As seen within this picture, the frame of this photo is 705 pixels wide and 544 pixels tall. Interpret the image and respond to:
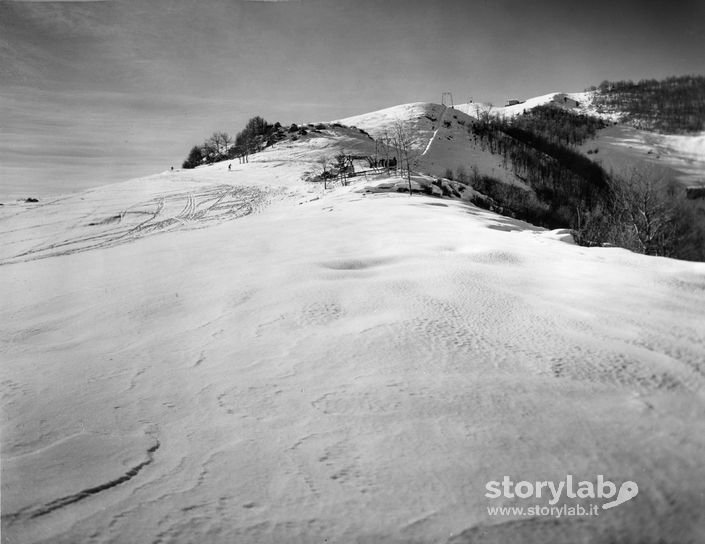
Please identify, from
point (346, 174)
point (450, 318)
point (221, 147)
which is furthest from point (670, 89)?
point (450, 318)

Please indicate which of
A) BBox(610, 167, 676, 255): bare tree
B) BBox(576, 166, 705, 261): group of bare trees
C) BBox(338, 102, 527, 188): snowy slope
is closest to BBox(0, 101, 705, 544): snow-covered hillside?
BBox(576, 166, 705, 261): group of bare trees

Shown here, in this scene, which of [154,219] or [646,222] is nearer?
[154,219]

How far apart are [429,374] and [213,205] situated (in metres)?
22.4

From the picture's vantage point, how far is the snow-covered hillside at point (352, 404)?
1.36 metres

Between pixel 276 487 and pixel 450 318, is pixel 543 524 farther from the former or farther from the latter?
pixel 450 318

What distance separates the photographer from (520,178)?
69750 mm

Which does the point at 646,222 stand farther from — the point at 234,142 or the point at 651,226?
the point at 234,142

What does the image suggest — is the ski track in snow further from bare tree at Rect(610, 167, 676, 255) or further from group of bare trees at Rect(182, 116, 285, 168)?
group of bare trees at Rect(182, 116, 285, 168)

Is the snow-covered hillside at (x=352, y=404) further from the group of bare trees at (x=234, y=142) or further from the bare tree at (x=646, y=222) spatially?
the group of bare trees at (x=234, y=142)

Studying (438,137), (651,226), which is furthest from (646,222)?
(438,137)

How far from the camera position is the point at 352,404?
1.99 m

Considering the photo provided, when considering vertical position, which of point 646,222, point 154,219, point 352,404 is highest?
point 154,219

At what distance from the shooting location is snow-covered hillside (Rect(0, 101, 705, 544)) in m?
1.36

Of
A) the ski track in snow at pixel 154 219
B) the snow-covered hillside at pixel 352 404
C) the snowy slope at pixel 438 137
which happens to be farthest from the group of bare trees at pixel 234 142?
the snow-covered hillside at pixel 352 404
